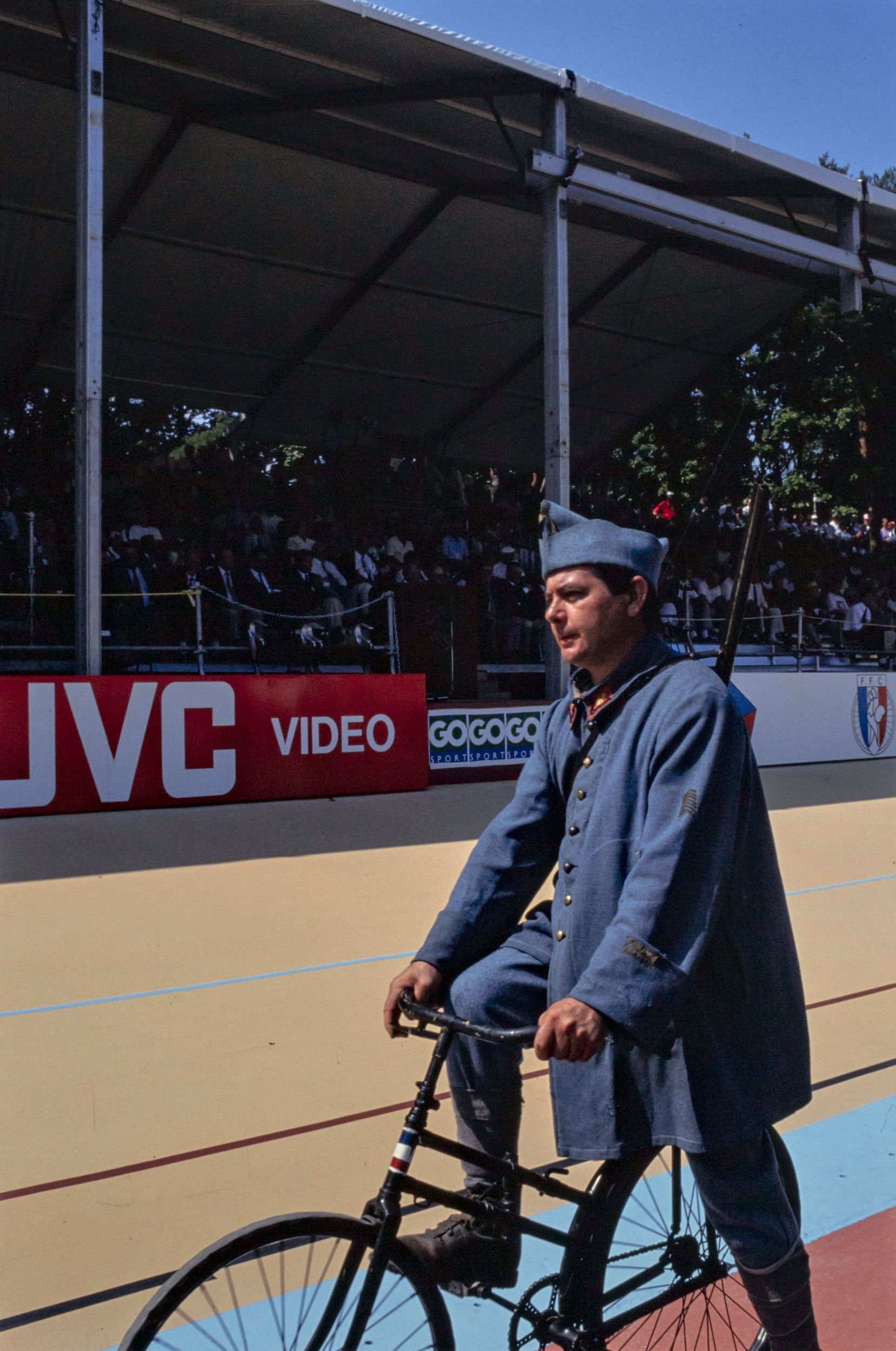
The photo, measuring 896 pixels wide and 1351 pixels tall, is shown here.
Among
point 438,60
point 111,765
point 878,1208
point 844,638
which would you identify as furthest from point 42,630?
point 844,638

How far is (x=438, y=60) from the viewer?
1415cm

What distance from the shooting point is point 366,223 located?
18031 millimetres

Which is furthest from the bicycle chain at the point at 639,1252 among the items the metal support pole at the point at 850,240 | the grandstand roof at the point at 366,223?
the metal support pole at the point at 850,240

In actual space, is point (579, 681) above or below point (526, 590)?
below

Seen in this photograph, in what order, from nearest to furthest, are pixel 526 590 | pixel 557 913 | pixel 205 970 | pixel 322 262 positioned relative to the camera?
1. pixel 557 913
2. pixel 205 970
3. pixel 322 262
4. pixel 526 590

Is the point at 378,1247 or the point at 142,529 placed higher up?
the point at 142,529

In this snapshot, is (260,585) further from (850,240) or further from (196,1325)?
(196,1325)

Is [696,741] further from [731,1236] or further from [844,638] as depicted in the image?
[844,638]

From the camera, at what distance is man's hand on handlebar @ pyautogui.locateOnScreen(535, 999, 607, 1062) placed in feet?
6.67

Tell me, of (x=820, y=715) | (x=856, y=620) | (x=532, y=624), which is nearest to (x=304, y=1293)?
(x=820, y=715)

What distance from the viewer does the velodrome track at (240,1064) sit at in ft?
10.7

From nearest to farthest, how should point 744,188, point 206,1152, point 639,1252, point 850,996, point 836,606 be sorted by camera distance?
point 639,1252
point 206,1152
point 850,996
point 744,188
point 836,606

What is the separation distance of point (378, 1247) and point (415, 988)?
20.0 inches

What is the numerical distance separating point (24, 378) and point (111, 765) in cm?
1074
